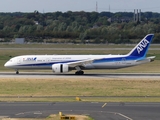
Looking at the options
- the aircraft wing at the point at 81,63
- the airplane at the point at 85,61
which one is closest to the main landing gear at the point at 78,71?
the airplane at the point at 85,61

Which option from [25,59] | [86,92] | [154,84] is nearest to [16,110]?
[86,92]

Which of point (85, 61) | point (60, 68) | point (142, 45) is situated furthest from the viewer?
point (142, 45)

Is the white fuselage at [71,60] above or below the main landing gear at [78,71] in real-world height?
above

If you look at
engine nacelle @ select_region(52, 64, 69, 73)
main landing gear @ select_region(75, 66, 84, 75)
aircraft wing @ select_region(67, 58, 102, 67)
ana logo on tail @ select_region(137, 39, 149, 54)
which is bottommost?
main landing gear @ select_region(75, 66, 84, 75)

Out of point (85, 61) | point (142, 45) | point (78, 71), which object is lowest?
point (78, 71)

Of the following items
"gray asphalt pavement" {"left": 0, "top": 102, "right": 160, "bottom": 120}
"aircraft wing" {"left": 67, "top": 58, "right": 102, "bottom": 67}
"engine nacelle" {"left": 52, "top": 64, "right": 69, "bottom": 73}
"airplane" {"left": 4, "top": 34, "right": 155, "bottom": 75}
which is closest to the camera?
"gray asphalt pavement" {"left": 0, "top": 102, "right": 160, "bottom": 120}

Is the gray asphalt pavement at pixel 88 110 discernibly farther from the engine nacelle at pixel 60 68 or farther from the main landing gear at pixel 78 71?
the main landing gear at pixel 78 71

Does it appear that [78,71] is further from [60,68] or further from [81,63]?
[60,68]

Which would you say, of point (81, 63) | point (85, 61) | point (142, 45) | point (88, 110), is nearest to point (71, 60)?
point (81, 63)

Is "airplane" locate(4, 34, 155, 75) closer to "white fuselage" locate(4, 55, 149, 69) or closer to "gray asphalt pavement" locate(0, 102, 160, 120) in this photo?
"white fuselage" locate(4, 55, 149, 69)

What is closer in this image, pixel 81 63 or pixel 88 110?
pixel 88 110

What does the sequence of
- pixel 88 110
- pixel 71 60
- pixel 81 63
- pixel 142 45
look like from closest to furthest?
pixel 88 110 < pixel 81 63 < pixel 71 60 < pixel 142 45

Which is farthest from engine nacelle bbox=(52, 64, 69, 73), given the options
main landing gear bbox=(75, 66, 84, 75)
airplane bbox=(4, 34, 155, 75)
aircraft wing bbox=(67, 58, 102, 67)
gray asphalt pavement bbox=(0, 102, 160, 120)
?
gray asphalt pavement bbox=(0, 102, 160, 120)

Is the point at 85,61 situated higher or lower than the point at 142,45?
lower
